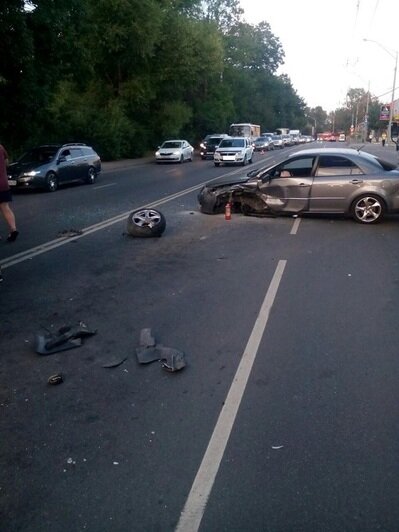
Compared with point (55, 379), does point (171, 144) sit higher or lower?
higher

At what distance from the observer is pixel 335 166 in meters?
11.3

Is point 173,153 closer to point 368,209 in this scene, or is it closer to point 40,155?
point 40,155

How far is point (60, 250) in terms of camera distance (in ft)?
30.4

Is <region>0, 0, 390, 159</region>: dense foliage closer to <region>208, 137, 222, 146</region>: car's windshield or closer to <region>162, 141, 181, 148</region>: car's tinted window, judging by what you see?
<region>162, 141, 181, 148</region>: car's tinted window

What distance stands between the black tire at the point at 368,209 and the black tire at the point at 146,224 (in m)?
4.21

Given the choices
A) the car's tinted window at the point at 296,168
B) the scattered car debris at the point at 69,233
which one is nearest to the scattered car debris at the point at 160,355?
the scattered car debris at the point at 69,233

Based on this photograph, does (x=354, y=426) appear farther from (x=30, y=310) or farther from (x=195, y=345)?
(x=30, y=310)

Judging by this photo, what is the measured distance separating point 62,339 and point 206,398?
1.80 m

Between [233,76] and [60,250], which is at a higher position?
[233,76]

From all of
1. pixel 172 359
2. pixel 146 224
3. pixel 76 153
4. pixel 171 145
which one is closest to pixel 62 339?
pixel 172 359

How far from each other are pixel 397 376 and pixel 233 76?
63.3m

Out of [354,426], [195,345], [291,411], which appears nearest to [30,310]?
[195,345]

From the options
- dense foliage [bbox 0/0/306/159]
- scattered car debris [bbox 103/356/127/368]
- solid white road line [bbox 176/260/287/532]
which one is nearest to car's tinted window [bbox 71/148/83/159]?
dense foliage [bbox 0/0/306/159]

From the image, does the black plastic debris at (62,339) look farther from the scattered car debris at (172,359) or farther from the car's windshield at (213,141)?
the car's windshield at (213,141)
